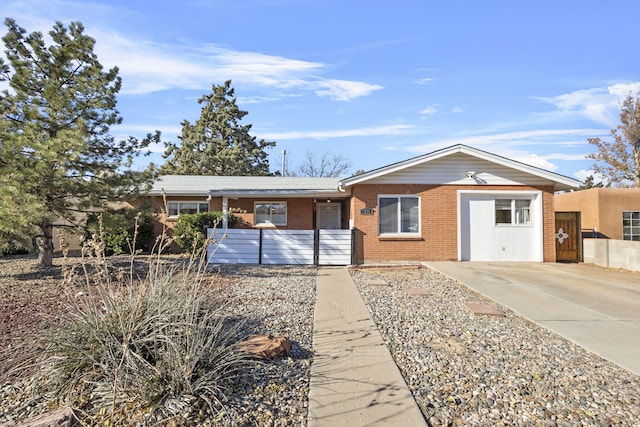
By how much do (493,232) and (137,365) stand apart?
1215cm

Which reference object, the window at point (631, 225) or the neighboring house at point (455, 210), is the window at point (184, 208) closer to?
the neighboring house at point (455, 210)

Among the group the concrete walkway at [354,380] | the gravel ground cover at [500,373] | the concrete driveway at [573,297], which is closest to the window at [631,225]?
the concrete driveway at [573,297]

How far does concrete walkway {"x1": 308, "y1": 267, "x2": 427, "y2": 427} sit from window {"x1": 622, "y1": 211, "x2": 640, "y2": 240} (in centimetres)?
1668

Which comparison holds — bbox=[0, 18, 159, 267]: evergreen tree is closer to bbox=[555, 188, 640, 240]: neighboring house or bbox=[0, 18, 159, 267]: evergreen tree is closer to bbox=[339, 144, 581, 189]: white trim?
bbox=[339, 144, 581, 189]: white trim

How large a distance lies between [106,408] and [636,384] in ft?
15.1

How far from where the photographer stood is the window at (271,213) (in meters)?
16.8

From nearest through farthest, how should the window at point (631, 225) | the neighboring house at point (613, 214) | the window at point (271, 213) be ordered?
the neighboring house at point (613, 214) → the window at point (631, 225) → the window at point (271, 213)

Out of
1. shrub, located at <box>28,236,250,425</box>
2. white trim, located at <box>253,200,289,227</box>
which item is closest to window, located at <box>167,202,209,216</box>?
white trim, located at <box>253,200,289,227</box>

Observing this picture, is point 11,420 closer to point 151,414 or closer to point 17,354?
point 151,414

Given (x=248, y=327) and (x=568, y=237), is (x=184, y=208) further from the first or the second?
(x=568, y=237)

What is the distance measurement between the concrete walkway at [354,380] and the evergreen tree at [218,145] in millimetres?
27443

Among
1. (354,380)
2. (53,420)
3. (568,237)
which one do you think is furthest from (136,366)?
(568,237)

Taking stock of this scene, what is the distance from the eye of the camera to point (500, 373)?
370cm

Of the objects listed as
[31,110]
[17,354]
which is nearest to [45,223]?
A: [31,110]
